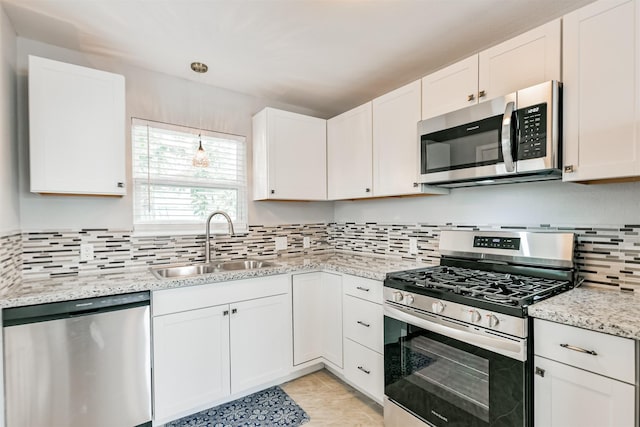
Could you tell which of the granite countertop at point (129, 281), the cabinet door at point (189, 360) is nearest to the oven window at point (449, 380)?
the granite countertop at point (129, 281)

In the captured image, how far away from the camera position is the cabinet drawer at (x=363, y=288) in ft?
6.85

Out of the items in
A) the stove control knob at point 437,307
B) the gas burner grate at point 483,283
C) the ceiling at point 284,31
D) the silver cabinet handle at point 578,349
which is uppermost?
the ceiling at point 284,31

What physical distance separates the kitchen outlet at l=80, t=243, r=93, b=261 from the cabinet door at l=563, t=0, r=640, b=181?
2.86m

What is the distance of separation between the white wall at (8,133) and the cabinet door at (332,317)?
6.53 feet

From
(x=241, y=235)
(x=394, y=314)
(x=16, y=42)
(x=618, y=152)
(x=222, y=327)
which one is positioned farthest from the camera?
(x=241, y=235)

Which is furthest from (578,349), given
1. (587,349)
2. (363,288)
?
(363,288)

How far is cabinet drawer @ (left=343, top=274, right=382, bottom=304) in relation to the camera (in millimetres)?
2088

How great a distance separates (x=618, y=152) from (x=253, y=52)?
2.09 m

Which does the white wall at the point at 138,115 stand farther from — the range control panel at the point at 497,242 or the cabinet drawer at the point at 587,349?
the cabinet drawer at the point at 587,349

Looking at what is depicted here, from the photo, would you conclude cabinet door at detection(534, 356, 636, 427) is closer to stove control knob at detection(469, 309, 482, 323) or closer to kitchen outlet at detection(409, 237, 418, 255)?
stove control knob at detection(469, 309, 482, 323)

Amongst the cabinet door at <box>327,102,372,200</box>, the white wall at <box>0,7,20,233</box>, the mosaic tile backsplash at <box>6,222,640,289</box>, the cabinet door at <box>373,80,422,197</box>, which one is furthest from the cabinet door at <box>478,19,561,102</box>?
the white wall at <box>0,7,20,233</box>

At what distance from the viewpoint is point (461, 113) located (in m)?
1.89

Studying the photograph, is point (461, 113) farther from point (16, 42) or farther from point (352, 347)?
point (16, 42)

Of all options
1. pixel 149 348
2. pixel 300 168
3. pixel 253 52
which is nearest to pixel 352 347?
pixel 149 348
